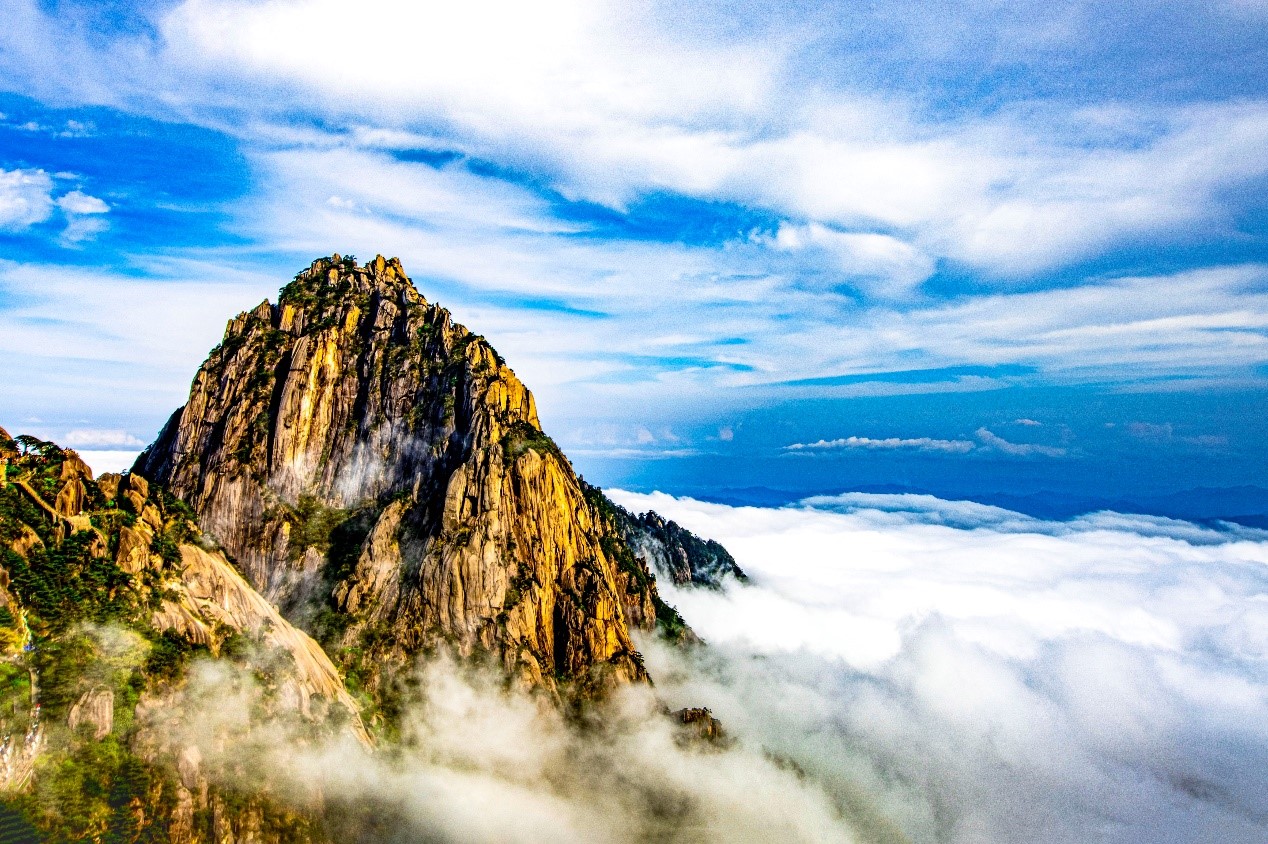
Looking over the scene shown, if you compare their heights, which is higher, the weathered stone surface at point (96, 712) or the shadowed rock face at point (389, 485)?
the shadowed rock face at point (389, 485)

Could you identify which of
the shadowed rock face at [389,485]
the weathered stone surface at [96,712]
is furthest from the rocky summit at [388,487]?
the weathered stone surface at [96,712]

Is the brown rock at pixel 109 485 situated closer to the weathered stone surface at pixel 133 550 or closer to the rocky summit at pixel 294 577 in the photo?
the rocky summit at pixel 294 577

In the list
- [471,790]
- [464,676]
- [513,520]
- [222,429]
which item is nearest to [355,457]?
[222,429]

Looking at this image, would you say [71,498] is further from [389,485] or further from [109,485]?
[389,485]

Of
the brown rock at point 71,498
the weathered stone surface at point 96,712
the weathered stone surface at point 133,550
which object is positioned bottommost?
the weathered stone surface at point 96,712

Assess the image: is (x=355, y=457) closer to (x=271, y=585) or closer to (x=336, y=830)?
(x=271, y=585)

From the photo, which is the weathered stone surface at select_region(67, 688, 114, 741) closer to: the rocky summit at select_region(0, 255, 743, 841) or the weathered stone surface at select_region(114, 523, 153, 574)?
the rocky summit at select_region(0, 255, 743, 841)

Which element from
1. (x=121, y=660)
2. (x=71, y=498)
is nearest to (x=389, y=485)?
(x=71, y=498)
